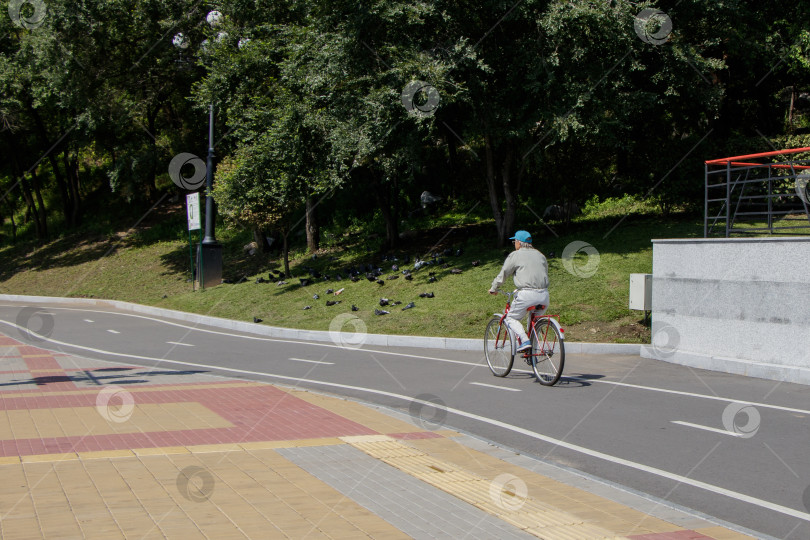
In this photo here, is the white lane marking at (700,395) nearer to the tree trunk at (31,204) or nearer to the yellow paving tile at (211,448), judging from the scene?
the yellow paving tile at (211,448)

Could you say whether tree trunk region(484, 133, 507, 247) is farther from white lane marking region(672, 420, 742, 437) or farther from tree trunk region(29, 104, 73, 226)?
tree trunk region(29, 104, 73, 226)

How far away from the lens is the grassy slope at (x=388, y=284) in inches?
662

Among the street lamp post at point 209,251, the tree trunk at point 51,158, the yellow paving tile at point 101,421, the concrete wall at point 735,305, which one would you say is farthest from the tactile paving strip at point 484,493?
the tree trunk at point 51,158

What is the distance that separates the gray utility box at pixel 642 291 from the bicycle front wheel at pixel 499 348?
13.9 feet

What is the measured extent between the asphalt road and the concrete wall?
0.46m

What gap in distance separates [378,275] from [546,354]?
1384 cm

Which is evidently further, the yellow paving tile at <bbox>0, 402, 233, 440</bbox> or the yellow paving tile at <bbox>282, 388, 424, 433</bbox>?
the yellow paving tile at <bbox>282, 388, 424, 433</bbox>

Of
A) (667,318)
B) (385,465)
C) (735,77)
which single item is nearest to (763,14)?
(735,77)

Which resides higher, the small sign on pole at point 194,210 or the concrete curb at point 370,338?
the small sign on pole at point 194,210

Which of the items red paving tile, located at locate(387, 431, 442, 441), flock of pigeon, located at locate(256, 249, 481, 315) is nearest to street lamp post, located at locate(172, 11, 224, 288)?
flock of pigeon, located at locate(256, 249, 481, 315)

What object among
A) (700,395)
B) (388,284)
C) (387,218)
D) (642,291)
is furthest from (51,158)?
(700,395)

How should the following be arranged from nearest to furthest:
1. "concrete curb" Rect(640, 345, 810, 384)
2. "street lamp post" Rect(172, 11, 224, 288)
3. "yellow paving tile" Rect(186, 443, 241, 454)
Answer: "yellow paving tile" Rect(186, 443, 241, 454) → "concrete curb" Rect(640, 345, 810, 384) → "street lamp post" Rect(172, 11, 224, 288)

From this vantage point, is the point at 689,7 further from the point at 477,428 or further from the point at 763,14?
the point at 477,428

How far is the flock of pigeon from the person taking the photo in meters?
19.8
